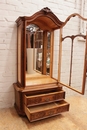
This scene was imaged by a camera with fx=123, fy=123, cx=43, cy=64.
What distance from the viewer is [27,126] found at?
55.4 inches

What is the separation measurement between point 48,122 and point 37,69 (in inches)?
30.9

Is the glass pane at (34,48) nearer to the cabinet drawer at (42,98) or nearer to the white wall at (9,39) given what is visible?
the white wall at (9,39)

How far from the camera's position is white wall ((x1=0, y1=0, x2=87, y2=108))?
1677 millimetres

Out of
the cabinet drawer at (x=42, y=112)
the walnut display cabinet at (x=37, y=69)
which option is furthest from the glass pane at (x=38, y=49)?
the cabinet drawer at (x=42, y=112)

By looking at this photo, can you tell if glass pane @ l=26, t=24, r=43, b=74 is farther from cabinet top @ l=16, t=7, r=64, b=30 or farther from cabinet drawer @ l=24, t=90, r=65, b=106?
cabinet drawer @ l=24, t=90, r=65, b=106

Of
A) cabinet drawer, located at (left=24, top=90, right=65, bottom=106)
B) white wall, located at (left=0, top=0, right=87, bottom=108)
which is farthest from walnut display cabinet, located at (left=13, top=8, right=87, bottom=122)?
white wall, located at (left=0, top=0, right=87, bottom=108)

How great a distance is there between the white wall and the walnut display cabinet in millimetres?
106

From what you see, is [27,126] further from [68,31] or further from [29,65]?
[68,31]

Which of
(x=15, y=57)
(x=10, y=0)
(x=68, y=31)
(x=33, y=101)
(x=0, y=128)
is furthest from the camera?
(x=68, y=31)

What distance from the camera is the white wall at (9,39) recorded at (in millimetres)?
1677

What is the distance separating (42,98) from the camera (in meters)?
1.54

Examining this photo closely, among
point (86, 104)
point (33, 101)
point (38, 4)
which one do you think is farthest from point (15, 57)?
point (86, 104)

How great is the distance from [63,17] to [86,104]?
4.88 ft

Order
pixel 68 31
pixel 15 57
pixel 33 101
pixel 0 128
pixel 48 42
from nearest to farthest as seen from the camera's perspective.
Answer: pixel 0 128, pixel 33 101, pixel 15 57, pixel 48 42, pixel 68 31
